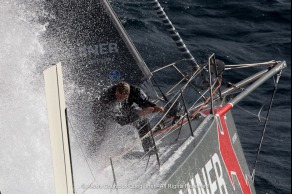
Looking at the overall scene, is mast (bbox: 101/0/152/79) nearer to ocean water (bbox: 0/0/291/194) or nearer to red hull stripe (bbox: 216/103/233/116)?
ocean water (bbox: 0/0/291/194)

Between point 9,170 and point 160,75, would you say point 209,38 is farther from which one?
point 9,170

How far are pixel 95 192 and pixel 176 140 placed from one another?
1.17m

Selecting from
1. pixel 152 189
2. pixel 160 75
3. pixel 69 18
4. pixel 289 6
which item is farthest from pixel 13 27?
pixel 289 6

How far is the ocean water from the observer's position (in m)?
6.18

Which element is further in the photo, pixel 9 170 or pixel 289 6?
pixel 289 6

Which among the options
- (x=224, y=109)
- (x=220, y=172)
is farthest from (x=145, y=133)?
(x=224, y=109)

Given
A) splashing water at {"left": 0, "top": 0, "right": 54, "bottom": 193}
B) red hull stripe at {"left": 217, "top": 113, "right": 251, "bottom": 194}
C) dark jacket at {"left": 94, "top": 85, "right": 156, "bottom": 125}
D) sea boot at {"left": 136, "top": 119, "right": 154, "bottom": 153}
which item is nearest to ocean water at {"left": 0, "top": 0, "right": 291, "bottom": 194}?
splashing water at {"left": 0, "top": 0, "right": 54, "bottom": 193}

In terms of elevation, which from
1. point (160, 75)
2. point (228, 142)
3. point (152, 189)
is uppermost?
→ point (152, 189)

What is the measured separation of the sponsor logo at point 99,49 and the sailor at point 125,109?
0.77 metres

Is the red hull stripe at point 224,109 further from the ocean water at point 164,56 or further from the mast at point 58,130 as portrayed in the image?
the mast at point 58,130

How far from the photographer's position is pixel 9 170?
597 cm

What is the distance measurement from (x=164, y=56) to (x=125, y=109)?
3.37 metres

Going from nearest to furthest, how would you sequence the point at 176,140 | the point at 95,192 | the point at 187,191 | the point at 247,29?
the point at 95,192 < the point at 187,191 < the point at 176,140 < the point at 247,29

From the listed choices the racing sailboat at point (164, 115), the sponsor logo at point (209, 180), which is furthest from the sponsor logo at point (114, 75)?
the sponsor logo at point (209, 180)
